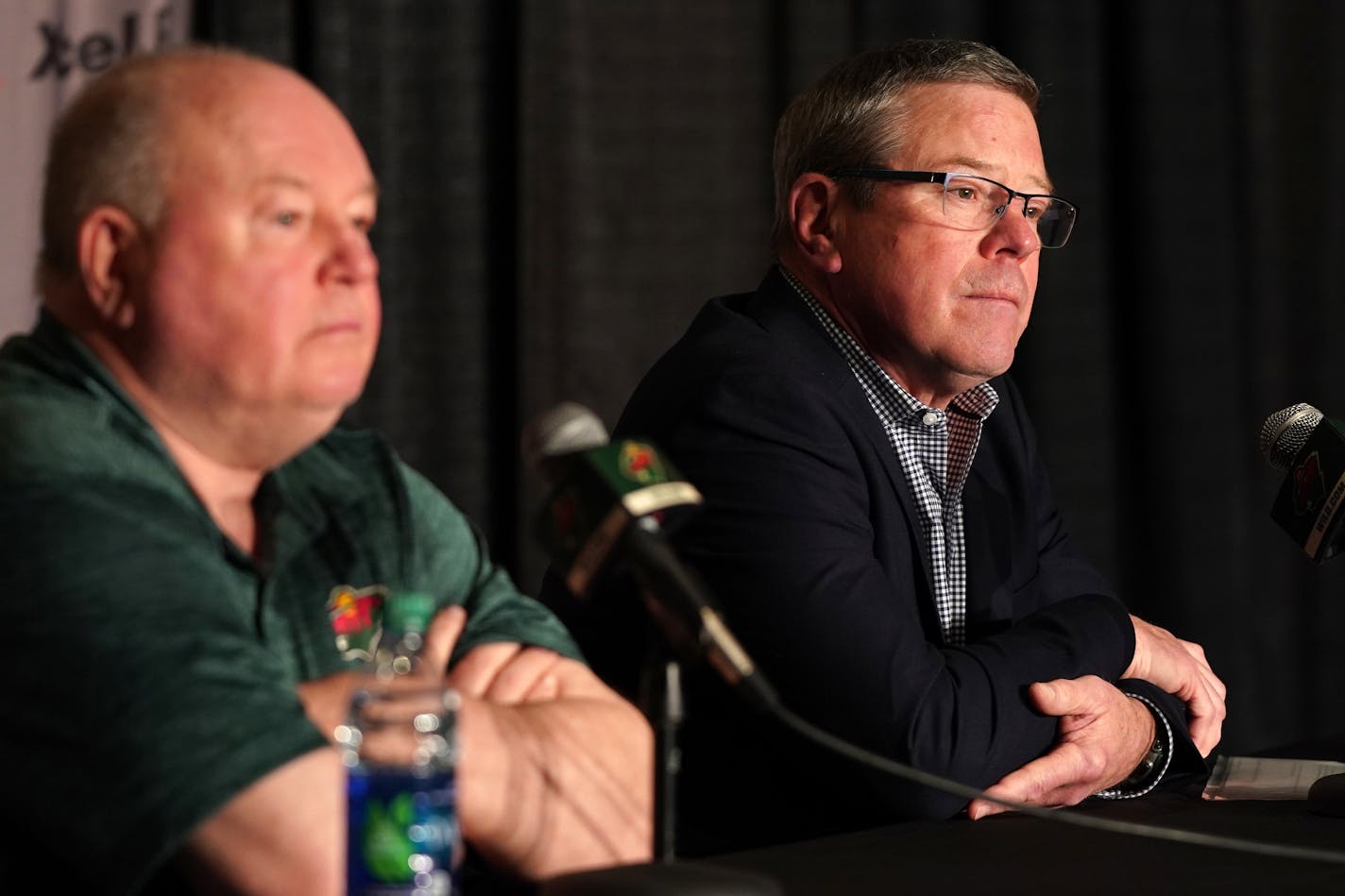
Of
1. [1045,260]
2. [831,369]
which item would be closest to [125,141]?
[831,369]

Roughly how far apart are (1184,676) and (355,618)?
1.29m

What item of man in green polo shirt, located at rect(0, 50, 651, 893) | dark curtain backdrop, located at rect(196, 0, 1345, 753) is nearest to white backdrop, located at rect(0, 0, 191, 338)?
dark curtain backdrop, located at rect(196, 0, 1345, 753)

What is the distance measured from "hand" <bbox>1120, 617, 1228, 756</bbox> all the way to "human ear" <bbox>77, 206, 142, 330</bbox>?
1.44 metres

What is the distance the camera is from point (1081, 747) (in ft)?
6.67

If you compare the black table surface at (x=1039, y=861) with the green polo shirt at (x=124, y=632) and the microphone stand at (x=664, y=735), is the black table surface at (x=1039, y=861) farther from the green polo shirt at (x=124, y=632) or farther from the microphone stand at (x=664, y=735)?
the green polo shirt at (x=124, y=632)

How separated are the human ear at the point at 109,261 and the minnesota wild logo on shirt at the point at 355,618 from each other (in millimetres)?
318

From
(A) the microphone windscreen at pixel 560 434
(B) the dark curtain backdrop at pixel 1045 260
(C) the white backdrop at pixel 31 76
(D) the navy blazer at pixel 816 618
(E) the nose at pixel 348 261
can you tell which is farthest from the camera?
(B) the dark curtain backdrop at pixel 1045 260

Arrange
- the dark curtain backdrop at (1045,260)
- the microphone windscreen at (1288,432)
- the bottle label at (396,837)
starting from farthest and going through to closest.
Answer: the dark curtain backdrop at (1045,260)
the microphone windscreen at (1288,432)
the bottle label at (396,837)

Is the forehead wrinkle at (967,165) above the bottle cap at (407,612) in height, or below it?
above

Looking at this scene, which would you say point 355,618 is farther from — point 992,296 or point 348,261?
point 992,296

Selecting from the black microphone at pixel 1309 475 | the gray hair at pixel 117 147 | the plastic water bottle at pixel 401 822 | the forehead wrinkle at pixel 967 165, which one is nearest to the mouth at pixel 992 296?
the forehead wrinkle at pixel 967 165

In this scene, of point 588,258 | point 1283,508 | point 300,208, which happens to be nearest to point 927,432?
point 1283,508

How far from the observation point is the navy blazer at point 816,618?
1.93m

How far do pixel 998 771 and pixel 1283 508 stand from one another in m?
0.52
